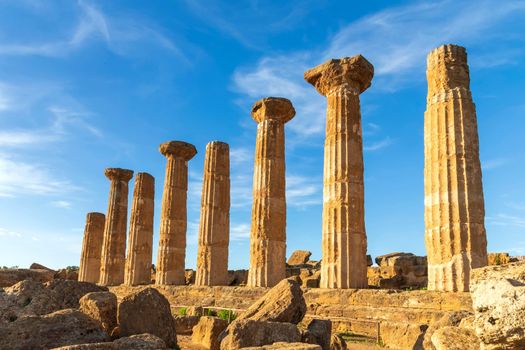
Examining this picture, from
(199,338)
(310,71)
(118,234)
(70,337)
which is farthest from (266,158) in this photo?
(118,234)

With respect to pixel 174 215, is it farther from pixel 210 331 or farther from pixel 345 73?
pixel 210 331

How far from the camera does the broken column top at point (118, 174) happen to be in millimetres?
31656

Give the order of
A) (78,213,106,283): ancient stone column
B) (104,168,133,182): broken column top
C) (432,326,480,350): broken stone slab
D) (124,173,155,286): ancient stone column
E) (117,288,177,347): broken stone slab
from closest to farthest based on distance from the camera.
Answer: (432,326,480,350): broken stone slab → (117,288,177,347): broken stone slab → (124,173,155,286): ancient stone column → (104,168,133,182): broken column top → (78,213,106,283): ancient stone column

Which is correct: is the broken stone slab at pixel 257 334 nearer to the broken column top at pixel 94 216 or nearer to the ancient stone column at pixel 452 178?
the ancient stone column at pixel 452 178

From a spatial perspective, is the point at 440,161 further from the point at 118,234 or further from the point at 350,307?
the point at 118,234

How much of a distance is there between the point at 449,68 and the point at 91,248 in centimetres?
2709

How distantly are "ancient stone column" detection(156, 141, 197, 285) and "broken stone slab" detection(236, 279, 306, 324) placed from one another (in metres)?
15.2

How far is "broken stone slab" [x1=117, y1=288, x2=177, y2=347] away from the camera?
28.1ft

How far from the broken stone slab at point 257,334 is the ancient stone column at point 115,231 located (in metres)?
23.3

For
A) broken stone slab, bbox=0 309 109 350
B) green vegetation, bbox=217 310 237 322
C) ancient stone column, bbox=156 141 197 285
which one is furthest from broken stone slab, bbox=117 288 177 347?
ancient stone column, bbox=156 141 197 285

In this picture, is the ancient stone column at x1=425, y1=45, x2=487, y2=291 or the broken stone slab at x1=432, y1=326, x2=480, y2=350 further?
the ancient stone column at x1=425, y1=45, x2=487, y2=291

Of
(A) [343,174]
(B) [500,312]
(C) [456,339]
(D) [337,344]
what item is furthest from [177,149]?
(B) [500,312]

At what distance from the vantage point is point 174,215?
26047 millimetres

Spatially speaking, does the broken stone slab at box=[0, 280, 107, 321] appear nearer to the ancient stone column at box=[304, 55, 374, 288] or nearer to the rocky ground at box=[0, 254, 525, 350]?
the rocky ground at box=[0, 254, 525, 350]
